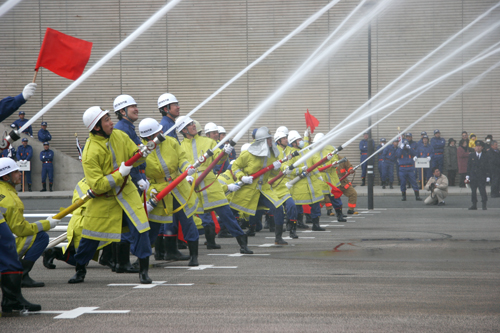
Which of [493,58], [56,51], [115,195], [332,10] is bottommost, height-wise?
[115,195]

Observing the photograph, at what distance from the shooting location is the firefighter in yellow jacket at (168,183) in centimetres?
784

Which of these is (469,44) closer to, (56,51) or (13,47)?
(13,47)

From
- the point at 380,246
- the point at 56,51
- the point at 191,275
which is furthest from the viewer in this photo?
the point at 380,246

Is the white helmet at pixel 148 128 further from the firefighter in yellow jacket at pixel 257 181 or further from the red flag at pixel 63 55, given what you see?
the firefighter in yellow jacket at pixel 257 181

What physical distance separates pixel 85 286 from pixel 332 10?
20.6m

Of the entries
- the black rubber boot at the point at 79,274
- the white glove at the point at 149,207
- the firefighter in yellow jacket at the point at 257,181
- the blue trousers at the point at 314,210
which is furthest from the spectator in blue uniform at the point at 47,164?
the black rubber boot at the point at 79,274

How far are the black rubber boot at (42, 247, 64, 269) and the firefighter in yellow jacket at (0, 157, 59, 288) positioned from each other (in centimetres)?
111

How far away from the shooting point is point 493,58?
82.8 feet

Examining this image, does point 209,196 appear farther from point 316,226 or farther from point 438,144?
point 438,144

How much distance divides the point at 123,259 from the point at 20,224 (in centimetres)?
177

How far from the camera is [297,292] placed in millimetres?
6039

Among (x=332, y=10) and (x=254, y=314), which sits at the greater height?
(x=332, y=10)

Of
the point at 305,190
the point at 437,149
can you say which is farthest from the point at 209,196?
the point at 437,149

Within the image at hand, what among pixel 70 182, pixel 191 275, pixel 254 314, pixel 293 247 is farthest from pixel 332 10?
pixel 254 314
